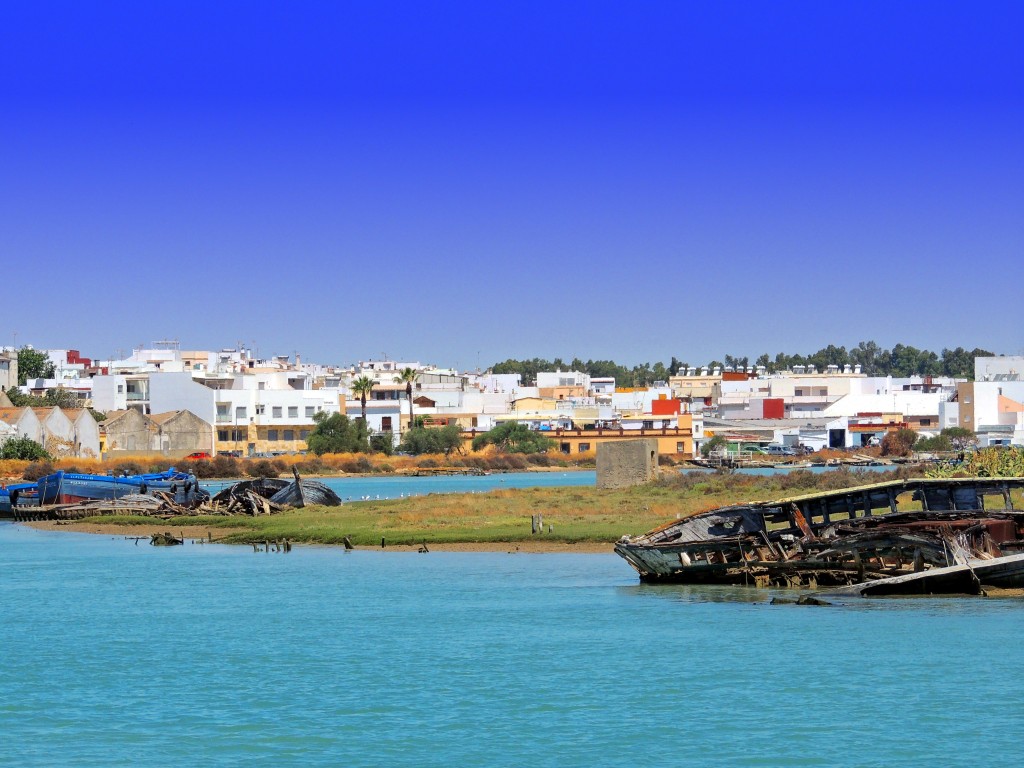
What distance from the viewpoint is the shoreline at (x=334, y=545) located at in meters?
48.4

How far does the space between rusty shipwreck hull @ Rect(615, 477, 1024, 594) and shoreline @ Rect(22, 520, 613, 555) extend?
8718 millimetres

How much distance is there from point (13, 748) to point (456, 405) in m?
151

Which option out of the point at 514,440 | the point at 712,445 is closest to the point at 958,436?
the point at 712,445

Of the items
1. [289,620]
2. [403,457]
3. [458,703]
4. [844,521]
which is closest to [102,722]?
[458,703]

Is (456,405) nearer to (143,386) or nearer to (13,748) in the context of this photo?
(143,386)

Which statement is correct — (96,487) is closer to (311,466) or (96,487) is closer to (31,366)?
(311,466)

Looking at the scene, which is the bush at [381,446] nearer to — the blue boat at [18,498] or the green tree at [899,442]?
the green tree at [899,442]

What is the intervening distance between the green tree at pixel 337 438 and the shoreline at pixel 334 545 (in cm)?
6549

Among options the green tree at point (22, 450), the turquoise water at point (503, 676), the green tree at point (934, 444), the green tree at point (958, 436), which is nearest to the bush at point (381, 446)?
the green tree at point (22, 450)

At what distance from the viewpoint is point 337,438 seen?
142m

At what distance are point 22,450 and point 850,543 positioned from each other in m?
92.8

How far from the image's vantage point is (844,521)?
126 feet


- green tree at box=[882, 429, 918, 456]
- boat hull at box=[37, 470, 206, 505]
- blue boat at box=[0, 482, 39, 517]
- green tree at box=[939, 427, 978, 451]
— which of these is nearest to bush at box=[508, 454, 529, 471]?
green tree at box=[882, 429, 918, 456]

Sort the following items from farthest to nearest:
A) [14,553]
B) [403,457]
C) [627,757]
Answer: [403,457], [14,553], [627,757]
